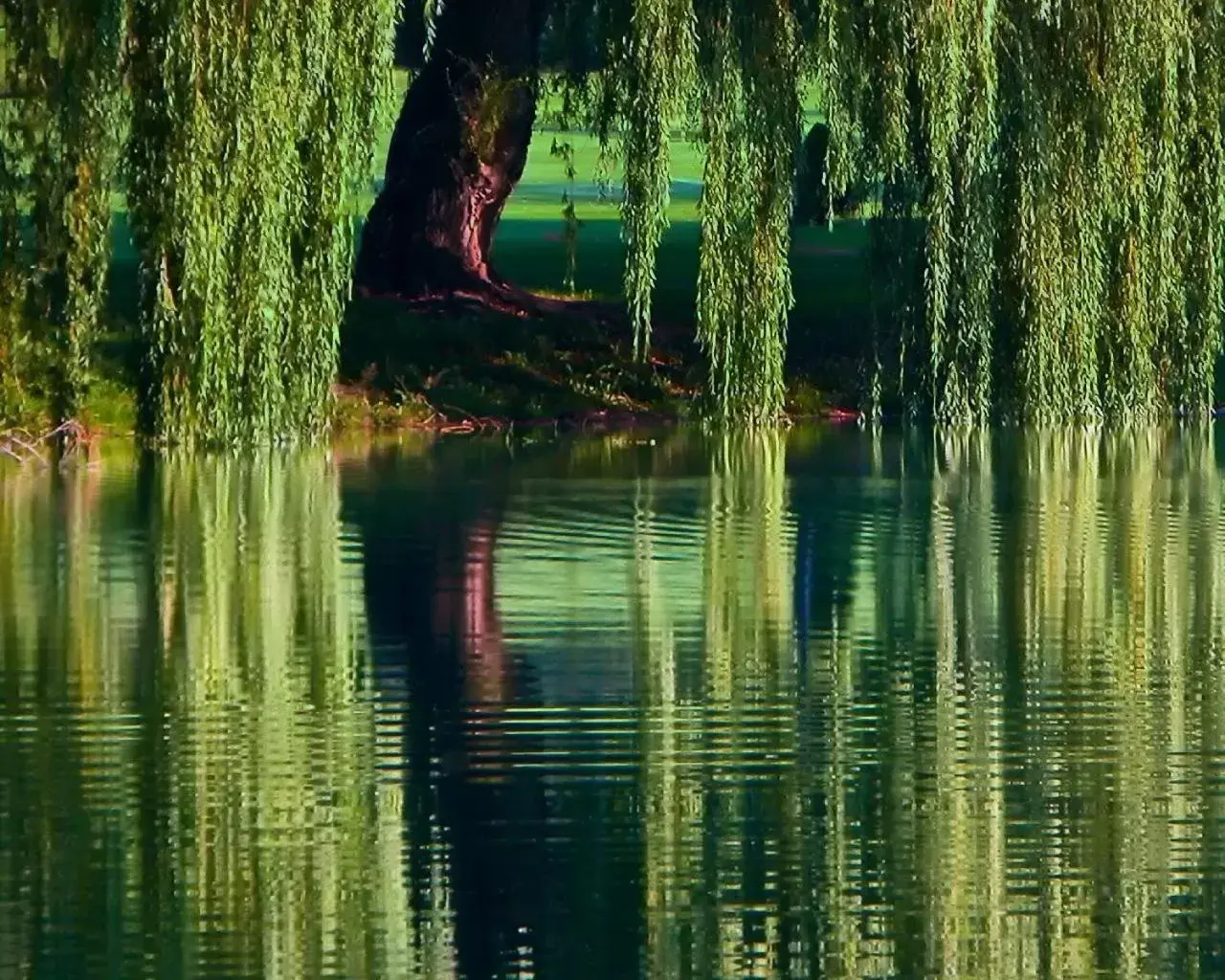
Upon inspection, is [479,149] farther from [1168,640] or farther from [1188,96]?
[1168,640]

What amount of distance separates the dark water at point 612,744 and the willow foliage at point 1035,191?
430 centimetres

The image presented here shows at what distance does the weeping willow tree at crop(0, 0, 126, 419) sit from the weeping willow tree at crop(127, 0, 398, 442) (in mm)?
374

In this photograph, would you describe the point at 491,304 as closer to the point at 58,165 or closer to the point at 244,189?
the point at 58,165

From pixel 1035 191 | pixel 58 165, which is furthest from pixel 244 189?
pixel 1035 191

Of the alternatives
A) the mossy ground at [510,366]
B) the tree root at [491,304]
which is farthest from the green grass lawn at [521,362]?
the tree root at [491,304]

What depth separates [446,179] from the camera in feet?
92.6

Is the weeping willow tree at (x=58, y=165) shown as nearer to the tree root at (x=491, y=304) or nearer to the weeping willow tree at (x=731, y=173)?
the weeping willow tree at (x=731, y=173)

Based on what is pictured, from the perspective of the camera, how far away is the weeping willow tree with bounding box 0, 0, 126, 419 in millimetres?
18078

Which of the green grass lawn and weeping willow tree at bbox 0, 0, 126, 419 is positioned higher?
weeping willow tree at bbox 0, 0, 126, 419

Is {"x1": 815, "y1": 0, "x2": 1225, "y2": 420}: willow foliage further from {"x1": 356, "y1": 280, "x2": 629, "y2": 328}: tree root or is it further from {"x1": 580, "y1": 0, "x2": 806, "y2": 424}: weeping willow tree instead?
{"x1": 356, "y1": 280, "x2": 629, "y2": 328}: tree root

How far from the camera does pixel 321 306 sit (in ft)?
61.0

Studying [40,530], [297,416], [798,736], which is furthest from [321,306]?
[798,736]

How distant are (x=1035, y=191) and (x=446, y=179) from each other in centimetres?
768

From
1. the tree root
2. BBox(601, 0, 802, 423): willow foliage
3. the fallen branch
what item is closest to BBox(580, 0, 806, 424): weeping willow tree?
BBox(601, 0, 802, 423): willow foliage
